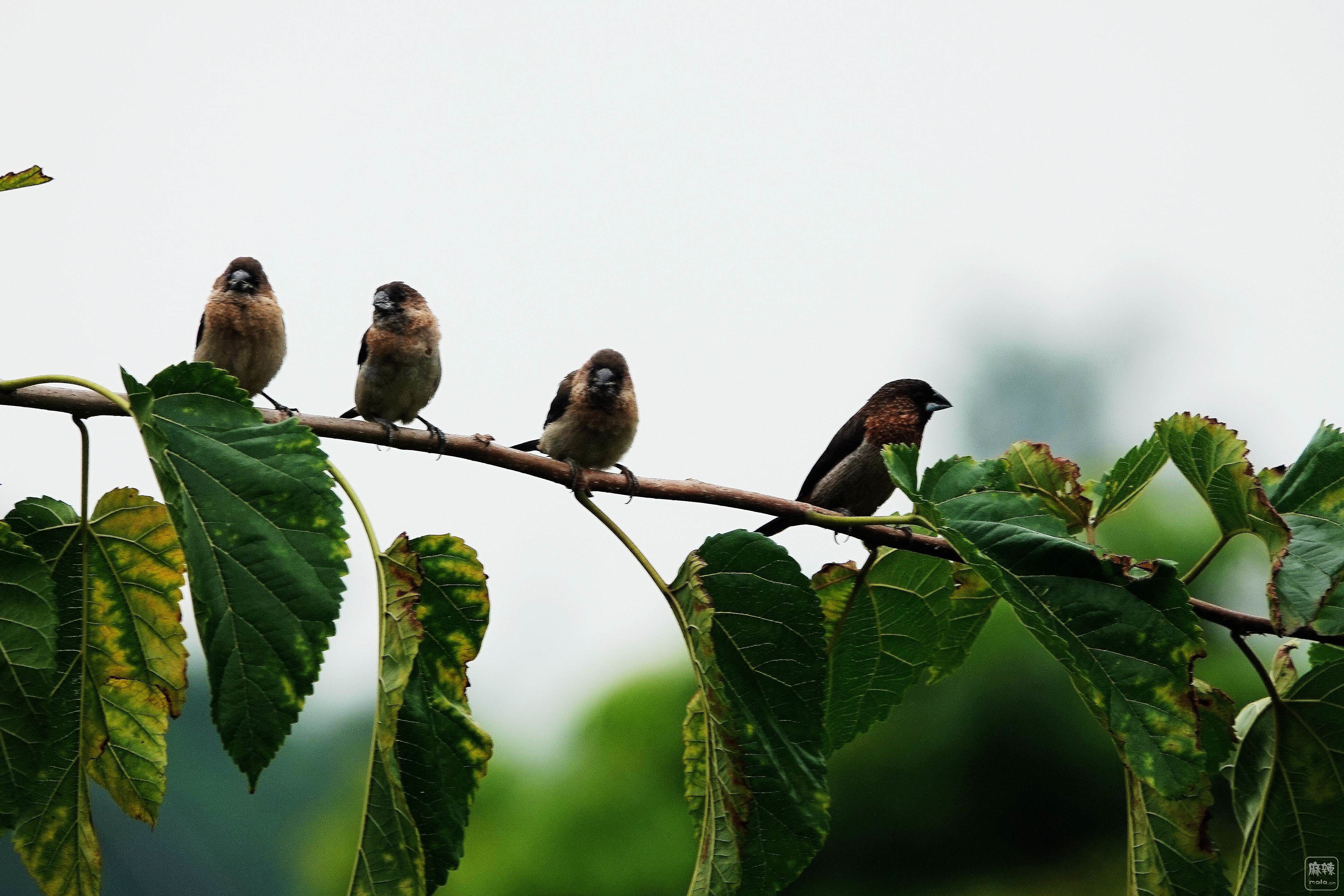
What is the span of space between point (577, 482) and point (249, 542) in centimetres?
69

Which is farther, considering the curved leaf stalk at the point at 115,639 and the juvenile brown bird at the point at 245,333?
the juvenile brown bird at the point at 245,333

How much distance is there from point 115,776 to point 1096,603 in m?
1.50

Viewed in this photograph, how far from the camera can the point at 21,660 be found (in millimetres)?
1582

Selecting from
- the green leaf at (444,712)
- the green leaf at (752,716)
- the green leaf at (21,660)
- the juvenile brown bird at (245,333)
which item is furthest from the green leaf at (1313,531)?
the juvenile brown bird at (245,333)

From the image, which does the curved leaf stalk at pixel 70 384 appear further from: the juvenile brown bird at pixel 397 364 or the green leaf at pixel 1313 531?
the juvenile brown bird at pixel 397 364

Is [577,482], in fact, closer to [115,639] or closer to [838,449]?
[115,639]

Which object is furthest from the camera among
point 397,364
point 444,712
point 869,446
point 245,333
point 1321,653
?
point 869,446

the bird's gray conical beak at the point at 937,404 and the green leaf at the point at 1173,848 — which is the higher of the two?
the bird's gray conical beak at the point at 937,404

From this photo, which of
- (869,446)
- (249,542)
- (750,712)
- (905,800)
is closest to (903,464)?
(750,712)

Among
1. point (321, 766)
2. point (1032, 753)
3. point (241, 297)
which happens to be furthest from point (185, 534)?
point (321, 766)

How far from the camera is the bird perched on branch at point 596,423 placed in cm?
429

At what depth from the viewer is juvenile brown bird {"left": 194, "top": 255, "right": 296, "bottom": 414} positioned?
12.9 feet

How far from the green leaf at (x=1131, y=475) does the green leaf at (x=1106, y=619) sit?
41cm

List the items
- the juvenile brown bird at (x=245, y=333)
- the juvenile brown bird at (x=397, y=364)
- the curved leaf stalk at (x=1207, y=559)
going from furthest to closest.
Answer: the juvenile brown bird at (x=397, y=364), the juvenile brown bird at (x=245, y=333), the curved leaf stalk at (x=1207, y=559)
